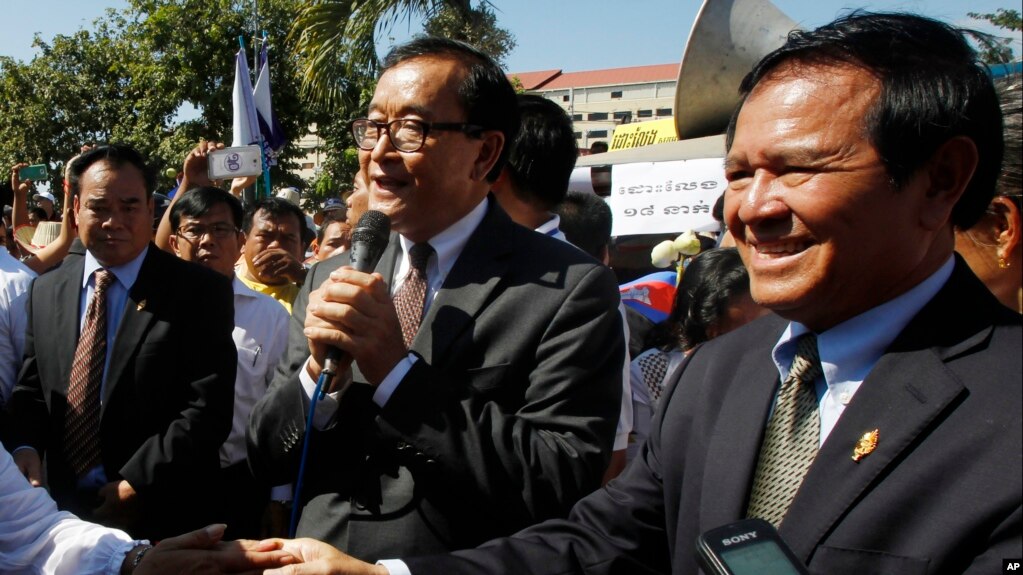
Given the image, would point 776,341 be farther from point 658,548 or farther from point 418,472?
point 418,472

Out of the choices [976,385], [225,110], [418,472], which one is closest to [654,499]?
[418,472]

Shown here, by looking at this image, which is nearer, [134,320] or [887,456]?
[887,456]

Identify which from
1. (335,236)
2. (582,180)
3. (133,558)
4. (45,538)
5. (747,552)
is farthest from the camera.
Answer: (582,180)

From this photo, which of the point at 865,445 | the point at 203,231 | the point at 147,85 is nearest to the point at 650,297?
the point at 203,231

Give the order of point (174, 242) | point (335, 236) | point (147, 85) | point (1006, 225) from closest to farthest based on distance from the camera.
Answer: point (1006, 225) → point (174, 242) → point (335, 236) → point (147, 85)

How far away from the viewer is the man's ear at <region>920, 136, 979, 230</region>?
53.5 inches

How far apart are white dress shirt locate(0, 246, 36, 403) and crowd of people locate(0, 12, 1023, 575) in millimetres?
36

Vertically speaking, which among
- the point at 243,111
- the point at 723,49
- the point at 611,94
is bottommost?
A: the point at 243,111

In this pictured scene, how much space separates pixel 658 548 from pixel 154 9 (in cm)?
3286

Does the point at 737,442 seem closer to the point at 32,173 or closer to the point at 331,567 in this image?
the point at 331,567

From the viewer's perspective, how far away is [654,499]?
1.79m

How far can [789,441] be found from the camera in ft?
4.99

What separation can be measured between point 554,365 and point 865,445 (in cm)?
83

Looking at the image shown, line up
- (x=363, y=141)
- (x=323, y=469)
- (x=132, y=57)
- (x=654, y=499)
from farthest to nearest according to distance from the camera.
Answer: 1. (x=132, y=57)
2. (x=363, y=141)
3. (x=323, y=469)
4. (x=654, y=499)
